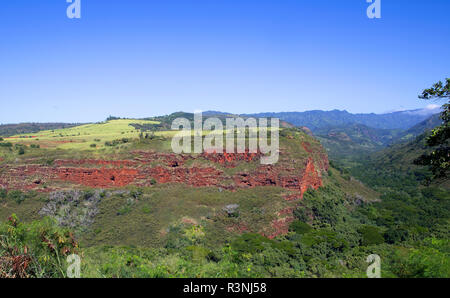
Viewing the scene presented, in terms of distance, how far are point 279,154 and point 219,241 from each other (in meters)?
16.6

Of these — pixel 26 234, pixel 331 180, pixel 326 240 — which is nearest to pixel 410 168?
pixel 331 180

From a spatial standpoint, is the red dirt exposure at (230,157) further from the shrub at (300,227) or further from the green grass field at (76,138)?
the green grass field at (76,138)

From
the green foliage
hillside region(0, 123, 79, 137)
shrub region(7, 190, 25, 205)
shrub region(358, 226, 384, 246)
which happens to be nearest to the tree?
the green foliage

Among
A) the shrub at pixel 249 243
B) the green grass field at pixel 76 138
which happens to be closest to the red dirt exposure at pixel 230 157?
the shrub at pixel 249 243

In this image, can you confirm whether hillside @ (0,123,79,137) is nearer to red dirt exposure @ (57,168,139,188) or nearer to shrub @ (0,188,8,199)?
shrub @ (0,188,8,199)

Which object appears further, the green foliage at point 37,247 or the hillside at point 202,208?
the hillside at point 202,208

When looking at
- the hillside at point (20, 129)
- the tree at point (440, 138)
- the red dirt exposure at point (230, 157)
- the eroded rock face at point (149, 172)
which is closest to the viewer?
the tree at point (440, 138)

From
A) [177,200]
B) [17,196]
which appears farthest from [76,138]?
[177,200]

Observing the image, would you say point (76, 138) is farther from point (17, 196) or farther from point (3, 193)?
Answer: point (17, 196)

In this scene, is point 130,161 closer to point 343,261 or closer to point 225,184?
point 225,184

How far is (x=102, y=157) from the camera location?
4425cm

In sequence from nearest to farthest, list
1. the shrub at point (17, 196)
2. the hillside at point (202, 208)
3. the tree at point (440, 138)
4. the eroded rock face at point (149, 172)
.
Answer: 1. the tree at point (440, 138)
2. the hillside at point (202, 208)
3. the shrub at point (17, 196)
4. the eroded rock face at point (149, 172)
